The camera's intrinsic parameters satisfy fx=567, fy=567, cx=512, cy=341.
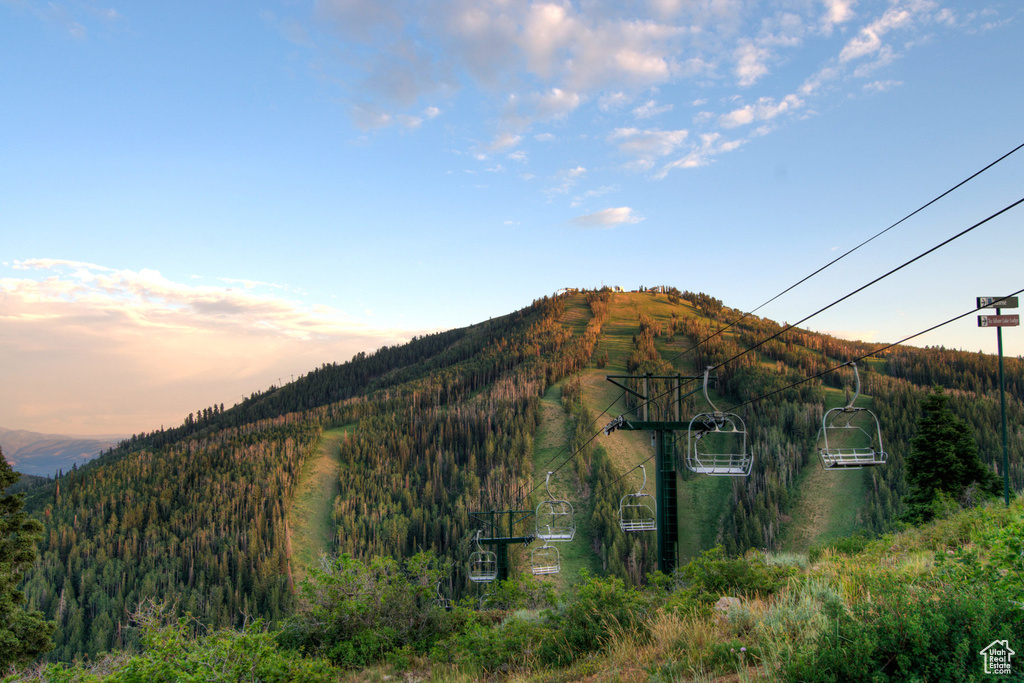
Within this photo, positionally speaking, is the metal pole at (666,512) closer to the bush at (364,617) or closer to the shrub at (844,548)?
the bush at (364,617)

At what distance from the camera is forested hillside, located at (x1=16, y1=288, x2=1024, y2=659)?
92062mm

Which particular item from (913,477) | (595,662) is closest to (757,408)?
(913,477)

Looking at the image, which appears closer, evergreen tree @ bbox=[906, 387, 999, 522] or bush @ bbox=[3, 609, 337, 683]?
bush @ bbox=[3, 609, 337, 683]

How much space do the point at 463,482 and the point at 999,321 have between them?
10843 centimetres

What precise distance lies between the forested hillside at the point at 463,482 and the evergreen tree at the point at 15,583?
162 feet

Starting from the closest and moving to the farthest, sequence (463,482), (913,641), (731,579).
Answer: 1. (913,641)
2. (731,579)
3. (463,482)

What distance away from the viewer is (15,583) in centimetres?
3038

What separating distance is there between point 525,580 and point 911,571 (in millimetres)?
12413

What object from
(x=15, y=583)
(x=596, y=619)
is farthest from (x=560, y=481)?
(x=596, y=619)

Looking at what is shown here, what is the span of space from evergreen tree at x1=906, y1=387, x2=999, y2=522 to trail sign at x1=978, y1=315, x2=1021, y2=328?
17435 mm

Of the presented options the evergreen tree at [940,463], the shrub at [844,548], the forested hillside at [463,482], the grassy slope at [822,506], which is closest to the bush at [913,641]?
the shrub at [844,548]

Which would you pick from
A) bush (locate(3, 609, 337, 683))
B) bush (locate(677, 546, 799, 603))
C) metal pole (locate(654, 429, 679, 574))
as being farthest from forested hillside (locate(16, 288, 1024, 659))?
bush (locate(3, 609, 337, 683))

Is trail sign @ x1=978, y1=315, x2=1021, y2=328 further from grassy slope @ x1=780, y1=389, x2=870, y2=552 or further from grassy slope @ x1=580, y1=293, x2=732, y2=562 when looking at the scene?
grassy slope @ x1=780, y1=389, x2=870, y2=552

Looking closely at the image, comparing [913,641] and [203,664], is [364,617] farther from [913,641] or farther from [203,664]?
[913,641]
